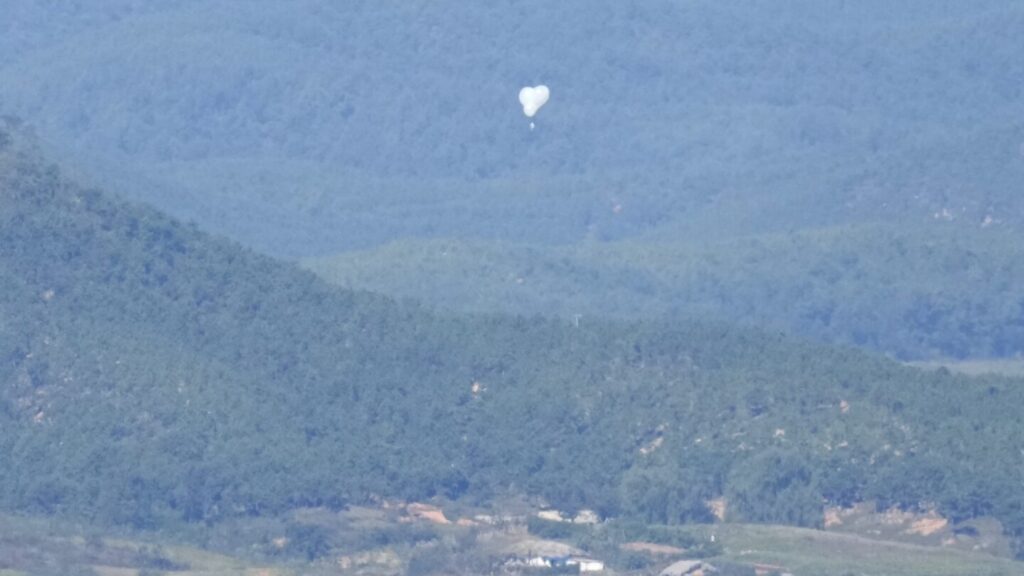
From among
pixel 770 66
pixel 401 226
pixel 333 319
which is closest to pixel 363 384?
pixel 333 319

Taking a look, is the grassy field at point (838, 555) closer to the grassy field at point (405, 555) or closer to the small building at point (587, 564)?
the grassy field at point (405, 555)

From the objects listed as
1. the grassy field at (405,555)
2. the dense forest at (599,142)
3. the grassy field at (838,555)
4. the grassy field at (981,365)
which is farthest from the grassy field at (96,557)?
the dense forest at (599,142)

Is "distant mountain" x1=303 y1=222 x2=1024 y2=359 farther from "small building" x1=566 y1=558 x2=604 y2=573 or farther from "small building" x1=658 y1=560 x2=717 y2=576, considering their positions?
"small building" x1=658 y1=560 x2=717 y2=576

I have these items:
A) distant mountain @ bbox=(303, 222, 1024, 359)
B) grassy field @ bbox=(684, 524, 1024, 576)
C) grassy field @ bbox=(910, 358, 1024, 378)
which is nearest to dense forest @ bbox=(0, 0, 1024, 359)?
distant mountain @ bbox=(303, 222, 1024, 359)

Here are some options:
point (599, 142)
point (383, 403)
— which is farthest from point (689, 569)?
point (599, 142)

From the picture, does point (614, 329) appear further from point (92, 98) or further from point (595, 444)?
point (92, 98)

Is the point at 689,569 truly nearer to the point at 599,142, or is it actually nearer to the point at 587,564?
the point at 587,564
